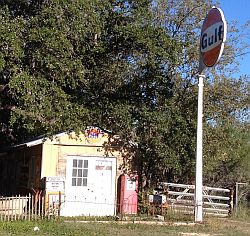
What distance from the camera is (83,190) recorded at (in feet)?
67.5

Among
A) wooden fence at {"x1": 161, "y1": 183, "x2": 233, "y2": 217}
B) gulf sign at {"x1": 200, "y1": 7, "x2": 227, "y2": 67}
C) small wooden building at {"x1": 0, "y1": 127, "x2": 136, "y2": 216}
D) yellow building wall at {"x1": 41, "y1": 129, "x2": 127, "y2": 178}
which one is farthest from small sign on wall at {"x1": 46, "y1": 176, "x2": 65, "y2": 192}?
gulf sign at {"x1": 200, "y1": 7, "x2": 227, "y2": 67}

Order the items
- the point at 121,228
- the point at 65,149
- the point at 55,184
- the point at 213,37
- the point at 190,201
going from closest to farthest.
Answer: the point at 121,228, the point at 213,37, the point at 55,184, the point at 65,149, the point at 190,201

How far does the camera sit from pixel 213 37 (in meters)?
19.2

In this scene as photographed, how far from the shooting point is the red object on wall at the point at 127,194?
2091 cm

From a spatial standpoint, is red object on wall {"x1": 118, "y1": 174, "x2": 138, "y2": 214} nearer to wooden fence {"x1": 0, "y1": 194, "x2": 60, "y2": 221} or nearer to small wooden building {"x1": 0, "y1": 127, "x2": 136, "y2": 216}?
small wooden building {"x1": 0, "y1": 127, "x2": 136, "y2": 216}

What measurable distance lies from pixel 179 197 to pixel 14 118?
26.9 ft

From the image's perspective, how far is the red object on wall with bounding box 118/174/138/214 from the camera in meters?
20.9

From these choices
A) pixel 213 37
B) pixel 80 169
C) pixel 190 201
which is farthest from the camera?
pixel 190 201

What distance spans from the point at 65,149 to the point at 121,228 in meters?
5.12

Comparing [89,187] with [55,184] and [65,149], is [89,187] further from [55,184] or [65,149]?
[65,149]

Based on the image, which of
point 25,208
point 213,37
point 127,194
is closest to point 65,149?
point 127,194

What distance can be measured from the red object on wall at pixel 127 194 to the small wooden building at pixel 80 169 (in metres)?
0.29

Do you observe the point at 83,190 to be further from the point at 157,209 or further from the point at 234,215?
the point at 234,215

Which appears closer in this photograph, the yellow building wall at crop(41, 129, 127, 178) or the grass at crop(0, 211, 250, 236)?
the grass at crop(0, 211, 250, 236)
